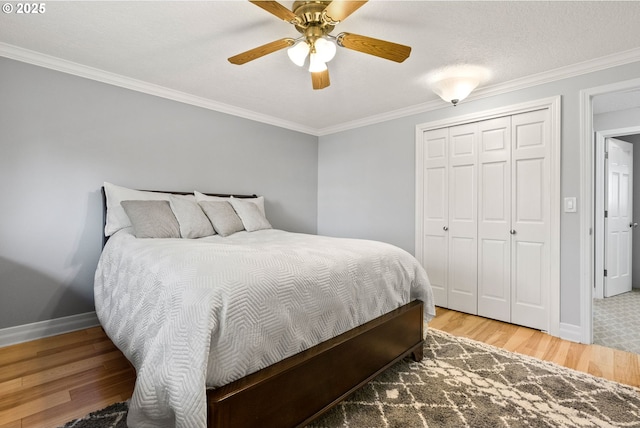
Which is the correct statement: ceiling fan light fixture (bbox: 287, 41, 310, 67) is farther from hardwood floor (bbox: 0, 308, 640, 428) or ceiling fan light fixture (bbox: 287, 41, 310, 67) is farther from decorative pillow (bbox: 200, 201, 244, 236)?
hardwood floor (bbox: 0, 308, 640, 428)

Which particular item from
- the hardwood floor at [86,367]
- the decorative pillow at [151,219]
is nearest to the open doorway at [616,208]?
the hardwood floor at [86,367]

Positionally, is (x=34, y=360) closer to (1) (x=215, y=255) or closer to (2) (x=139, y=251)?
(2) (x=139, y=251)

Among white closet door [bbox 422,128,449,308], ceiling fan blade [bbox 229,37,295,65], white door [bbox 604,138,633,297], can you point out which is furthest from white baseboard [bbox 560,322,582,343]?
ceiling fan blade [bbox 229,37,295,65]

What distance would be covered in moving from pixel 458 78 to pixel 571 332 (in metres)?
2.36

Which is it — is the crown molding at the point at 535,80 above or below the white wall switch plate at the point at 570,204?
above

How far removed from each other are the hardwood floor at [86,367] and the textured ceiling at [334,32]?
7.52 ft

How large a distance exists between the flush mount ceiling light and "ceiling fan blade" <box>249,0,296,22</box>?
1.59 metres

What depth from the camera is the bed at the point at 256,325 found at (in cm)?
109

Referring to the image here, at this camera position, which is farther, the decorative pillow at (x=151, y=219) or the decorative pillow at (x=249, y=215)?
the decorative pillow at (x=249, y=215)

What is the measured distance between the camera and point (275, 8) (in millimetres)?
1555

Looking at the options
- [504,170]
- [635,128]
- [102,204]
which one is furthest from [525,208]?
[102,204]

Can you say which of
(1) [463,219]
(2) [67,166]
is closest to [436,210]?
(1) [463,219]

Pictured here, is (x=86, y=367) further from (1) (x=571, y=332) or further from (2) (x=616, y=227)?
(2) (x=616, y=227)

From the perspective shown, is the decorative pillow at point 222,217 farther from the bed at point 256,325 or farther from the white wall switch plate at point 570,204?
the white wall switch plate at point 570,204
